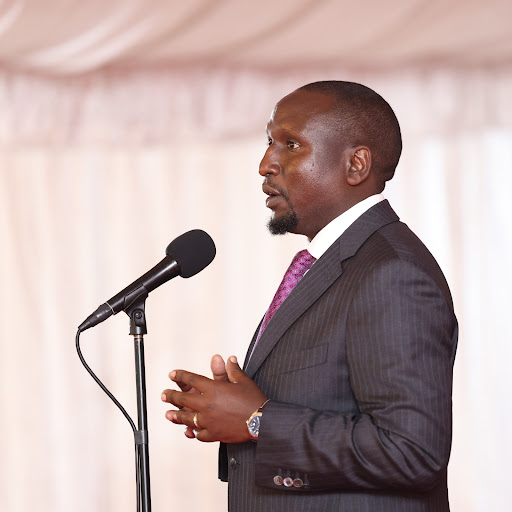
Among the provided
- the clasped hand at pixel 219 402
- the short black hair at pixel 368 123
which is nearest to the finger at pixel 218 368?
the clasped hand at pixel 219 402

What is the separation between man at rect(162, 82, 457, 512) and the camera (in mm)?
1672

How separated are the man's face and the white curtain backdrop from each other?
2.43 metres

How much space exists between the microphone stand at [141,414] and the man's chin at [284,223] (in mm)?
398

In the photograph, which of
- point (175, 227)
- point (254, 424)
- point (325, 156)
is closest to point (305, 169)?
point (325, 156)

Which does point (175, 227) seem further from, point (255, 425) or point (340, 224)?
point (255, 425)

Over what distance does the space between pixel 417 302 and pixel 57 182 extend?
3.24m

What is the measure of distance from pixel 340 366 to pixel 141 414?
1.58ft

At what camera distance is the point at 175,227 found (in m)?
4.54

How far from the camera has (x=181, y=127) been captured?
456cm

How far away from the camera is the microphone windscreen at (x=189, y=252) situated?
2.03m

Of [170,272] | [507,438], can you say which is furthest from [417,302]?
[507,438]

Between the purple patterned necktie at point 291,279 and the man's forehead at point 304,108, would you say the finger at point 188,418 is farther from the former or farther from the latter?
the man's forehead at point 304,108

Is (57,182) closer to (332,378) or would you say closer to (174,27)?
(174,27)

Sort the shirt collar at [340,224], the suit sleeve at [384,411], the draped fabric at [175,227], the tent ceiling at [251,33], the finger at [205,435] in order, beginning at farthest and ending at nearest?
the draped fabric at [175,227], the tent ceiling at [251,33], the shirt collar at [340,224], the finger at [205,435], the suit sleeve at [384,411]
